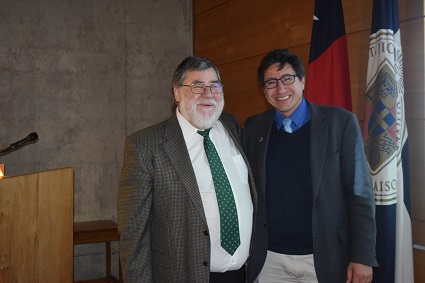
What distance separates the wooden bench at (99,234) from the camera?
4.32 meters

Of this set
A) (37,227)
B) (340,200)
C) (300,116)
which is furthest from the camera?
(37,227)

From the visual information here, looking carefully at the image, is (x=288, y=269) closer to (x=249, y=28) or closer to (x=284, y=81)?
(x=284, y=81)

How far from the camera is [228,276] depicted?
6.87 feet

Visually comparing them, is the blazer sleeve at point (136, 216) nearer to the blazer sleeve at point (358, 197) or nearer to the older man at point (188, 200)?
the older man at point (188, 200)

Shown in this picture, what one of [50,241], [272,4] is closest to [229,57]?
[272,4]

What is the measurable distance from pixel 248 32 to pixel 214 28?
688mm

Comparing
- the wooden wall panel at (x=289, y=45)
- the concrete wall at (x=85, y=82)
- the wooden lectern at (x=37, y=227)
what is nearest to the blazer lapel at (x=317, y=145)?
the wooden wall panel at (x=289, y=45)

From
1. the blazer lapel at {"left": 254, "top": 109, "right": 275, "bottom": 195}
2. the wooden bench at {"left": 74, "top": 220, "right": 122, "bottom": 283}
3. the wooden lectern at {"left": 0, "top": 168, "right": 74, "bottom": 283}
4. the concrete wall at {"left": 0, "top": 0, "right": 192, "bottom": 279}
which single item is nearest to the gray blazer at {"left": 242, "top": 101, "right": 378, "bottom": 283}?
the blazer lapel at {"left": 254, "top": 109, "right": 275, "bottom": 195}

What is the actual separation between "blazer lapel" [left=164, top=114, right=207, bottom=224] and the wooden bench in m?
2.62

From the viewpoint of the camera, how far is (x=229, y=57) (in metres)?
4.57

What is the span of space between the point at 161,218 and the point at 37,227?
1.00 m

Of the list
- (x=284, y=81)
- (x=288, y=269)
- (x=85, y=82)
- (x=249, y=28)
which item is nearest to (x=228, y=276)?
(x=288, y=269)

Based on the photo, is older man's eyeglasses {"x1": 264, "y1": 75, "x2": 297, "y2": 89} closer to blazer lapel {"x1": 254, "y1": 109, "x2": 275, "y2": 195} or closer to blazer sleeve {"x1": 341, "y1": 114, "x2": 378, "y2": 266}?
blazer lapel {"x1": 254, "y1": 109, "x2": 275, "y2": 195}

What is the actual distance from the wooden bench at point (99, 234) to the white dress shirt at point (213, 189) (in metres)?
2.59
